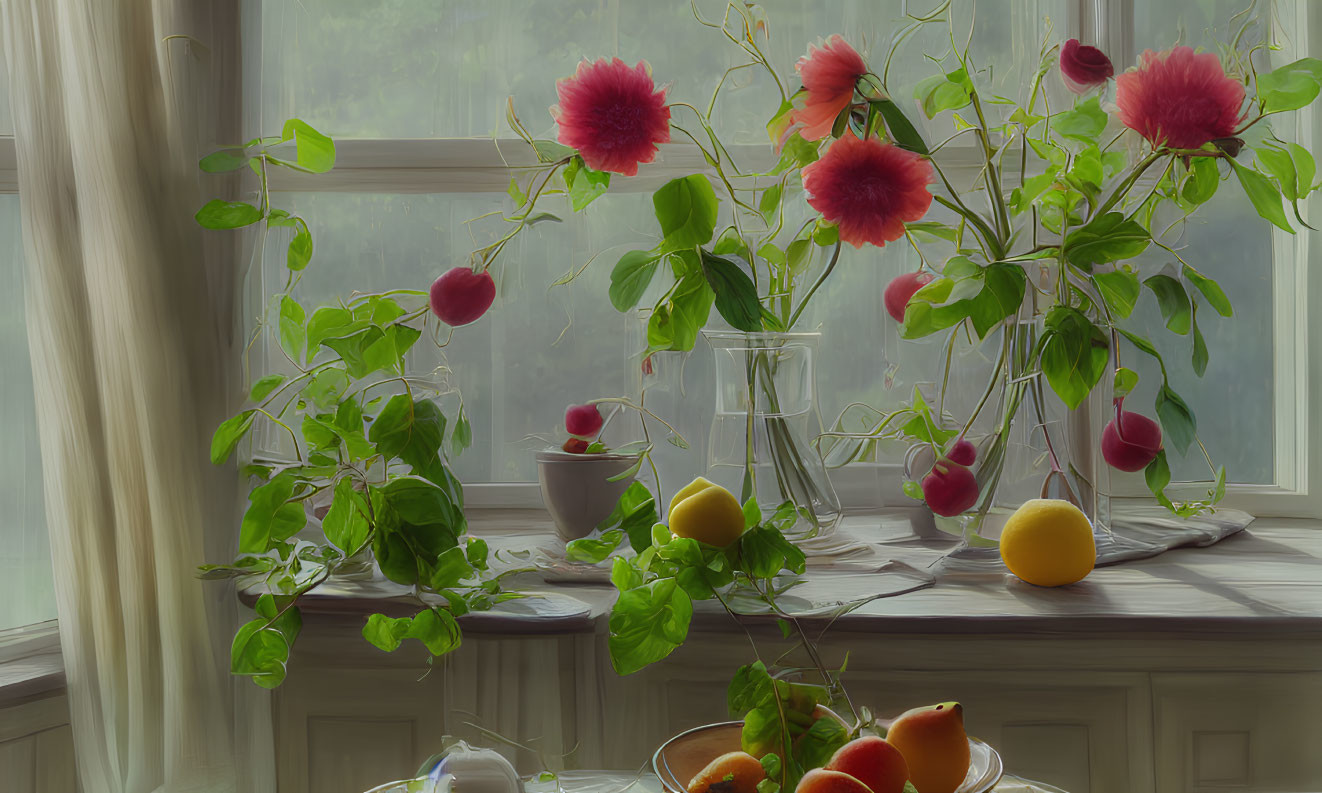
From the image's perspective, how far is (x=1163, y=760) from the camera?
864mm

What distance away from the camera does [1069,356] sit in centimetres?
82

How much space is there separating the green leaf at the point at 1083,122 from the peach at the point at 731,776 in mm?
669

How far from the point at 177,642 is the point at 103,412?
A: 9.3 inches

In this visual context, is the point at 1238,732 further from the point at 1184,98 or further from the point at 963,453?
the point at 1184,98

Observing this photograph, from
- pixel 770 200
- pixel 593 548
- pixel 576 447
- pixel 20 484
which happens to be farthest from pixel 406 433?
pixel 20 484

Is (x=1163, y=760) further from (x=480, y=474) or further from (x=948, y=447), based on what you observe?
(x=480, y=474)

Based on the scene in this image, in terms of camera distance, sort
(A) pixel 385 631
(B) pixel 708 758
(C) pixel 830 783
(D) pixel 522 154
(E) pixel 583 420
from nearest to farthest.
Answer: (C) pixel 830 783 → (B) pixel 708 758 → (A) pixel 385 631 → (E) pixel 583 420 → (D) pixel 522 154

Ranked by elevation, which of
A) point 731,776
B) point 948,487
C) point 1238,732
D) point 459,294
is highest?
point 459,294

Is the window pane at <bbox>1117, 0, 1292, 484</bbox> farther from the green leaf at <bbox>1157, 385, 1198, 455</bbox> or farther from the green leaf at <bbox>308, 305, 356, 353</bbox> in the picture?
the green leaf at <bbox>308, 305, 356, 353</bbox>

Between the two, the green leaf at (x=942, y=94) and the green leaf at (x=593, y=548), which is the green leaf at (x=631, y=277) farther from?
the green leaf at (x=942, y=94)

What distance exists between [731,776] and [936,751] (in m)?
0.13

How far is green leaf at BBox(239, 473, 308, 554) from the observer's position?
30.6 inches

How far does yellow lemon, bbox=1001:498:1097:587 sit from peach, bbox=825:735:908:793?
42 centimetres

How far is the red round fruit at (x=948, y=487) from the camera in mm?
925
